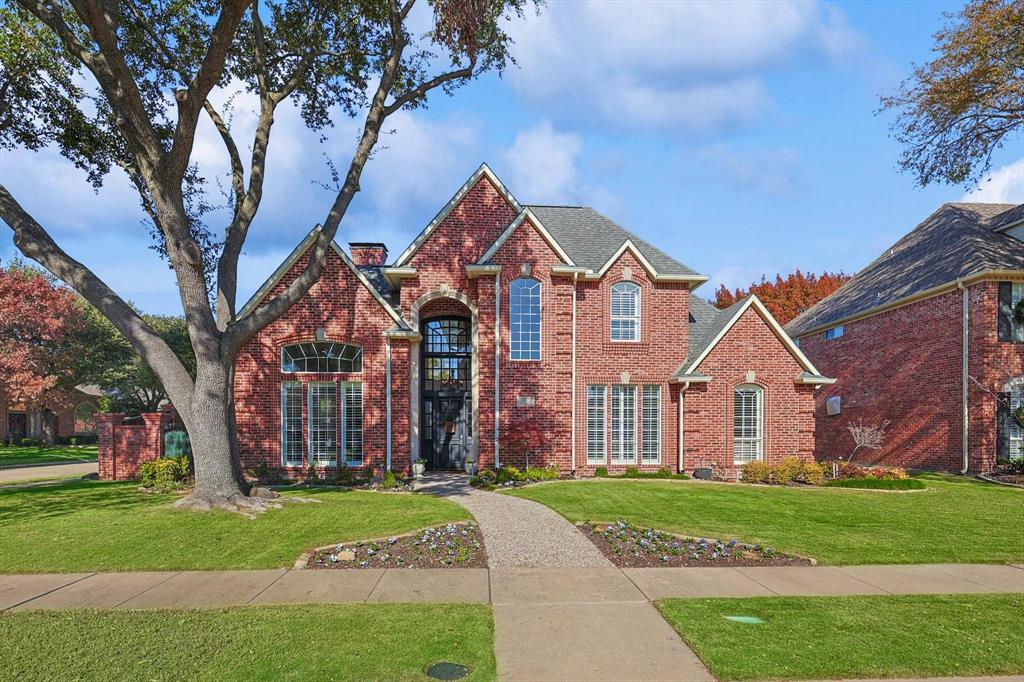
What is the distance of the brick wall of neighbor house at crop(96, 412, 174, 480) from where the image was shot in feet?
61.0

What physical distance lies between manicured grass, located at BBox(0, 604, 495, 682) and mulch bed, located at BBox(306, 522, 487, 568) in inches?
75.0

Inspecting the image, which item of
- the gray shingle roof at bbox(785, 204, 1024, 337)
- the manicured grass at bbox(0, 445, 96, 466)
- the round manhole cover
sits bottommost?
the manicured grass at bbox(0, 445, 96, 466)

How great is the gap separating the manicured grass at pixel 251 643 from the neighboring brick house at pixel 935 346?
66.0ft

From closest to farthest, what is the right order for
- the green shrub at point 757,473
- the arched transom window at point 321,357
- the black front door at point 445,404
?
the green shrub at point 757,473 → the arched transom window at point 321,357 → the black front door at point 445,404

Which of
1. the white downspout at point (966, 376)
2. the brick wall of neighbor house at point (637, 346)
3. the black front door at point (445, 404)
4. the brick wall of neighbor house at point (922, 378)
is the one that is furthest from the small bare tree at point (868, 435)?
the black front door at point (445, 404)

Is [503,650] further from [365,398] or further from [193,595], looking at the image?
[365,398]

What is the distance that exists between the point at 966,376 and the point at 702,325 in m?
8.51

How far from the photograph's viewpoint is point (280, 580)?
7777 mm

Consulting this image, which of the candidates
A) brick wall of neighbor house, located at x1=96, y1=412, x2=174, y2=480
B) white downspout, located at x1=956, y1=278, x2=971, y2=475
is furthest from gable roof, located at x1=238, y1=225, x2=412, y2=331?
white downspout, located at x1=956, y1=278, x2=971, y2=475

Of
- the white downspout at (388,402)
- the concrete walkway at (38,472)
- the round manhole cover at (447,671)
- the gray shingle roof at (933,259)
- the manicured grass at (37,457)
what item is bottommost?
the manicured grass at (37,457)

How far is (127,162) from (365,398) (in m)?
9.52

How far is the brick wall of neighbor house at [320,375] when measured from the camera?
1766 cm

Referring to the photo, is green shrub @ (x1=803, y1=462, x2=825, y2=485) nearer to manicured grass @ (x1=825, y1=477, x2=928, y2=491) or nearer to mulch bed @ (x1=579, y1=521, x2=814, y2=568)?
manicured grass @ (x1=825, y1=477, x2=928, y2=491)

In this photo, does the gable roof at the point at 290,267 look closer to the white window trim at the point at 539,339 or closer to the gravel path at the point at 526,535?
the white window trim at the point at 539,339
